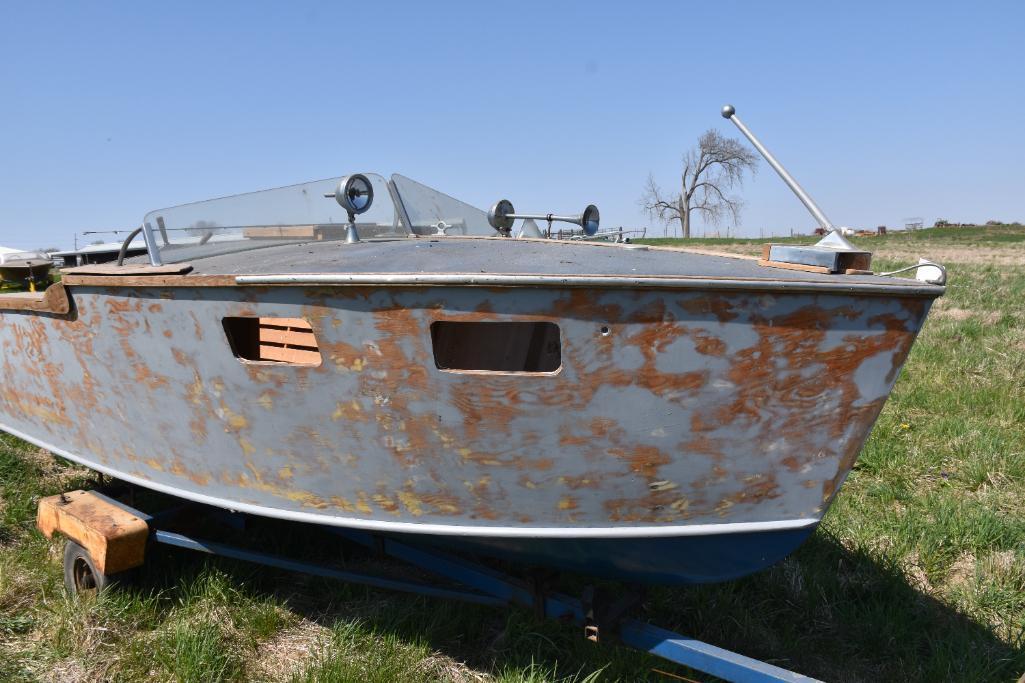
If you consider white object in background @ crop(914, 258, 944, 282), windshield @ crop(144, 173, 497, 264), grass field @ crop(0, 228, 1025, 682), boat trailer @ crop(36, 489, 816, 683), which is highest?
windshield @ crop(144, 173, 497, 264)

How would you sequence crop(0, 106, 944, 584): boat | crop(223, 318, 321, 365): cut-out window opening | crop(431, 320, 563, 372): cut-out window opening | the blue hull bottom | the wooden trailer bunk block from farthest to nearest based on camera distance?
the wooden trailer bunk block → crop(223, 318, 321, 365): cut-out window opening → crop(431, 320, 563, 372): cut-out window opening → the blue hull bottom → crop(0, 106, 944, 584): boat

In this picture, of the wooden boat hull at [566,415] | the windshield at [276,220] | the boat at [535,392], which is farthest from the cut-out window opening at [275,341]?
the windshield at [276,220]

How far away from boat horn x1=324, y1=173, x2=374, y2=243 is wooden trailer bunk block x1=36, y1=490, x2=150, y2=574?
172 centimetres

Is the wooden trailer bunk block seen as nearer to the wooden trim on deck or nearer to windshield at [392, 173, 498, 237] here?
the wooden trim on deck

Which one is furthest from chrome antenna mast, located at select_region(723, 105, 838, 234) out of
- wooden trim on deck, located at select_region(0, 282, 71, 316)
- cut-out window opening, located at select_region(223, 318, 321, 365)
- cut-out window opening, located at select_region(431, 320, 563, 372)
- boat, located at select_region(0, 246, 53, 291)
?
boat, located at select_region(0, 246, 53, 291)

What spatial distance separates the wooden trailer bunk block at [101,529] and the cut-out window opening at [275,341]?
3.30ft

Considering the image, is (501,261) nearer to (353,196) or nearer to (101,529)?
(353,196)

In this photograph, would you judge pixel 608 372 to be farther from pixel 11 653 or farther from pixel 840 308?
pixel 11 653

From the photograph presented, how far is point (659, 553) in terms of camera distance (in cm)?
260

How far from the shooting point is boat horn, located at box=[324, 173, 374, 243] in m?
3.56

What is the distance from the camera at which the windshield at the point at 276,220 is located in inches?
140

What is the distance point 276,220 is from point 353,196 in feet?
1.58

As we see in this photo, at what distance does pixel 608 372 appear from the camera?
7.54 ft

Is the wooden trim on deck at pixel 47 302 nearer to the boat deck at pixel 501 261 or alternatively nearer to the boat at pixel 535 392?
the boat at pixel 535 392
